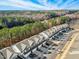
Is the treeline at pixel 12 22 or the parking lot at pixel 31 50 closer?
the parking lot at pixel 31 50

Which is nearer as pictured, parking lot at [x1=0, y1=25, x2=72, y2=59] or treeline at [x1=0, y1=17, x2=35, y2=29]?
parking lot at [x1=0, y1=25, x2=72, y2=59]

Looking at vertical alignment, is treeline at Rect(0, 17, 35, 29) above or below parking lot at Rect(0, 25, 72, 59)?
below

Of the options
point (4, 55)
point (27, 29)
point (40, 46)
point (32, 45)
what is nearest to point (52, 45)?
point (40, 46)

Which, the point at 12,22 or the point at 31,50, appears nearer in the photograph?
the point at 31,50

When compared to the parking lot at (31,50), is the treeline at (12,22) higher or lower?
lower

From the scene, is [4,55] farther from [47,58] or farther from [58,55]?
[58,55]

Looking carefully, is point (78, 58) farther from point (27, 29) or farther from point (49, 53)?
point (27, 29)

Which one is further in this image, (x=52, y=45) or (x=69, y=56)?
(x=52, y=45)

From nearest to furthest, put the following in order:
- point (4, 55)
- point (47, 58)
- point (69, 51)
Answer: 1. point (4, 55)
2. point (47, 58)
3. point (69, 51)

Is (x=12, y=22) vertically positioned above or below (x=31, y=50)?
below

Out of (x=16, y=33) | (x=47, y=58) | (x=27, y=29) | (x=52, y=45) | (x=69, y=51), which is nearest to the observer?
(x=47, y=58)

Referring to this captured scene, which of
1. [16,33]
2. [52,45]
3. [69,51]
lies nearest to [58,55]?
[69,51]
